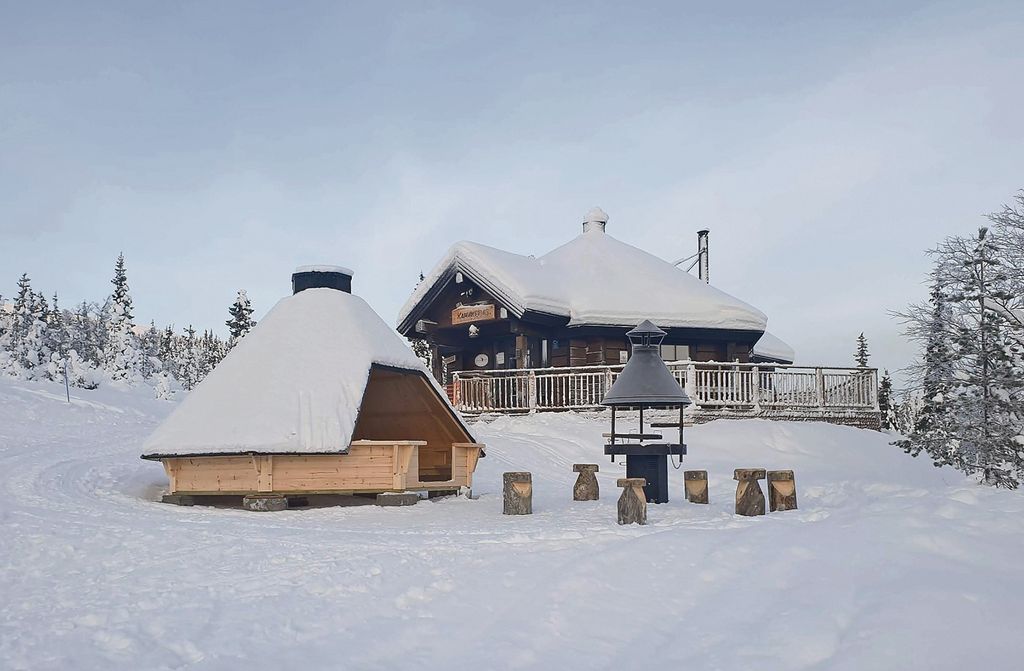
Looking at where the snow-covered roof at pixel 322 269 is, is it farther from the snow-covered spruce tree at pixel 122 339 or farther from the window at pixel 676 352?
the snow-covered spruce tree at pixel 122 339

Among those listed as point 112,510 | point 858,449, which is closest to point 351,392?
point 112,510

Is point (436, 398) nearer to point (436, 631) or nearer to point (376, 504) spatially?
point (376, 504)

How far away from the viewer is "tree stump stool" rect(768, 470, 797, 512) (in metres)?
10.6

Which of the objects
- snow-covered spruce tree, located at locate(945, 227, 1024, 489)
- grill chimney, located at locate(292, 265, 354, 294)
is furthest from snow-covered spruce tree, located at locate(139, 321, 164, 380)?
snow-covered spruce tree, located at locate(945, 227, 1024, 489)

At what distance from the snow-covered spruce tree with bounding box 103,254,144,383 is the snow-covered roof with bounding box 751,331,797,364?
127ft

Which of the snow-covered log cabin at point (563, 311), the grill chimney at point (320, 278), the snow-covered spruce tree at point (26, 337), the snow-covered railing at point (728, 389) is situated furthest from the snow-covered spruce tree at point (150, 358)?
the grill chimney at point (320, 278)

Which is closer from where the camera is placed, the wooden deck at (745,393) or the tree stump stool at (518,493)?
the tree stump stool at (518,493)

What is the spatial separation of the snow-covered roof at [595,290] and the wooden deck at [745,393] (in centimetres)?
206

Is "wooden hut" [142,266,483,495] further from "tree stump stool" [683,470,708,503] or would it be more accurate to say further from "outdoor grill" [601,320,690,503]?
"tree stump stool" [683,470,708,503]

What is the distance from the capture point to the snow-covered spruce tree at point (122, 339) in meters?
53.1

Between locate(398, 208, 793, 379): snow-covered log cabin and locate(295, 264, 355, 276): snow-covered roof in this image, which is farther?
locate(398, 208, 793, 379): snow-covered log cabin

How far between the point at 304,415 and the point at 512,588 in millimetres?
6130

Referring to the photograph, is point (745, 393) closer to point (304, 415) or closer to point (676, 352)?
point (676, 352)

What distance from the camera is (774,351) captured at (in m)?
33.3
